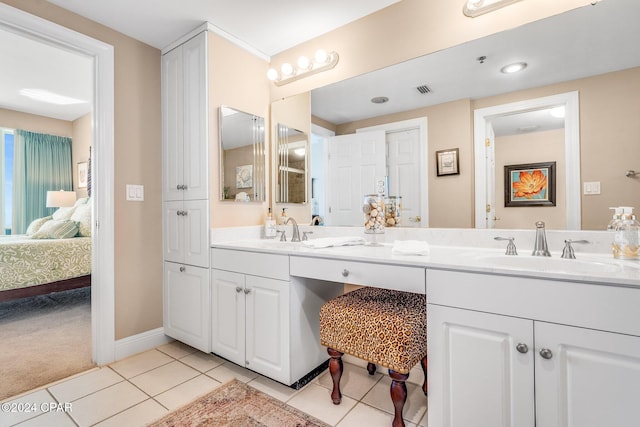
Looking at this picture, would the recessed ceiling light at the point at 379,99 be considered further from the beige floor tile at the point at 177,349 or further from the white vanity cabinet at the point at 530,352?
the beige floor tile at the point at 177,349

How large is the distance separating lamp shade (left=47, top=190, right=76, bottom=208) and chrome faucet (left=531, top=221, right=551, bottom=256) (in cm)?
588

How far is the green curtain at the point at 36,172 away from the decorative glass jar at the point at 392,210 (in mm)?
5629

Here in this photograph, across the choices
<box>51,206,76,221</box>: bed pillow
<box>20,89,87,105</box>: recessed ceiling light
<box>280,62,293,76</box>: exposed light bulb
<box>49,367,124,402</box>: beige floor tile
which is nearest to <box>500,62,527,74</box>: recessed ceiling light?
<box>280,62,293,76</box>: exposed light bulb

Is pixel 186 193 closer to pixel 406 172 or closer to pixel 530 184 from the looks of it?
pixel 406 172

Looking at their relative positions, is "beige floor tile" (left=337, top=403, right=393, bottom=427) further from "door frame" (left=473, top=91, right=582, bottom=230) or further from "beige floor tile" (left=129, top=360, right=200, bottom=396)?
"door frame" (left=473, top=91, right=582, bottom=230)

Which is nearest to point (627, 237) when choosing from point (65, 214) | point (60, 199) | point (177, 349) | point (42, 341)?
point (177, 349)

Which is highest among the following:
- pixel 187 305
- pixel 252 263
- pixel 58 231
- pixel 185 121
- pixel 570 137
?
pixel 185 121

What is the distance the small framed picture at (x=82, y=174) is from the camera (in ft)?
16.0

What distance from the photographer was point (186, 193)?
2.24m

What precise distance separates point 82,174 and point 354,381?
210 inches

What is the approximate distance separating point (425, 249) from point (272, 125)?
165 cm

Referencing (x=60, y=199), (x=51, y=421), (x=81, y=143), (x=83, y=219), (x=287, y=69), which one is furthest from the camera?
(x=81, y=143)

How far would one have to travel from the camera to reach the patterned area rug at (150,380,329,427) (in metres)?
1.47

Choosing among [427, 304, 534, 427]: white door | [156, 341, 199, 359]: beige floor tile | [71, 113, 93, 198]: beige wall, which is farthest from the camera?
[71, 113, 93, 198]: beige wall
